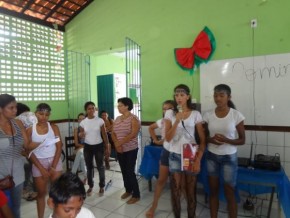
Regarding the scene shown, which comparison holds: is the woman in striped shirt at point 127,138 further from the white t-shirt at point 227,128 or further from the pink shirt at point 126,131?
the white t-shirt at point 227,128

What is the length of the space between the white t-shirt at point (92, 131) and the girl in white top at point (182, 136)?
119 centimetres

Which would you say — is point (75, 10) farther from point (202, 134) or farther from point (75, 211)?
point (75, 211)

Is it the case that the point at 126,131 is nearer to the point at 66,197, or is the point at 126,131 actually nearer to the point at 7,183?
the point at 7,183

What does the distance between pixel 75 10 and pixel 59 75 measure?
130 cm

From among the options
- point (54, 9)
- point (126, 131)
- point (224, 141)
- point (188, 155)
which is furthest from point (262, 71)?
point (54, 9)

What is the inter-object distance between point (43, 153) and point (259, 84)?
2.66m

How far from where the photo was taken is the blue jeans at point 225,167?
208 cm

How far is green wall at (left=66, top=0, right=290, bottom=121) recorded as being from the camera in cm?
292

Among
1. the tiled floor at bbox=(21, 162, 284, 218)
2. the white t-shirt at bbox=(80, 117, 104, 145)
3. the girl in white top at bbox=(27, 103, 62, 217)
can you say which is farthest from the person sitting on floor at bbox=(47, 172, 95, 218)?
the white t-shirt at bbox=(80, 117, 104, 145)

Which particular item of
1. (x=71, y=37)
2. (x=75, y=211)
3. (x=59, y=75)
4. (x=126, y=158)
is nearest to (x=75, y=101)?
(x=59, y=75)

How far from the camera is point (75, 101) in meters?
4.76

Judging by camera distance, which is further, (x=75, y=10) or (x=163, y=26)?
(x=75, y=10)

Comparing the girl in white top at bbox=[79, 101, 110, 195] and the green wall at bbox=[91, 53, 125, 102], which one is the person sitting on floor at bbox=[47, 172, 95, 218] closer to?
the girl in white top at bbox=[79, 101, 110, 195]

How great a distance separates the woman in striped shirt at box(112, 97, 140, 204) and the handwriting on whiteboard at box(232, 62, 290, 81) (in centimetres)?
153
